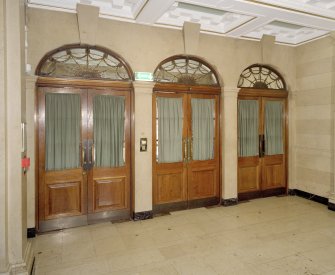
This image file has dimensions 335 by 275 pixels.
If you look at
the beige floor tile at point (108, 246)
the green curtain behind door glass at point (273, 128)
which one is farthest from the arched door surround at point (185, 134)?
the green curtain behind door glass at point (273, 128)

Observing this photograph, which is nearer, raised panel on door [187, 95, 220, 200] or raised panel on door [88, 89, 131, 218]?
raised panel on door [88, 89, 131, 218]

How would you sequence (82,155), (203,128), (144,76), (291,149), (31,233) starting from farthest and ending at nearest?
(291,149)
(203,128)
(144,76)
(82,155)
(31,233)

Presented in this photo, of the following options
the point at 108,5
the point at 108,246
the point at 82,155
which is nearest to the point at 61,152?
the point at 82,155

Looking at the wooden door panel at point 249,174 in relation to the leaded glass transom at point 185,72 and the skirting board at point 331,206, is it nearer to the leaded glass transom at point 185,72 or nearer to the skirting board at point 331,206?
the skirting board at point 331,206

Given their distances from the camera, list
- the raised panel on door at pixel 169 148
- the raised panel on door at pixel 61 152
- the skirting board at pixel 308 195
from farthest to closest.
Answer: the skirting board at pixel 308 195 < the raised panel on door at pixel 169 148 < the raised panel on door at pixel 61 152

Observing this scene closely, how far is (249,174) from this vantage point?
5.59 m

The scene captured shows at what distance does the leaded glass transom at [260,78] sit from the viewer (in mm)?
5485

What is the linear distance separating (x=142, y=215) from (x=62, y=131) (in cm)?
199

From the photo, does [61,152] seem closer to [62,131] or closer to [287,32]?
[62,131]

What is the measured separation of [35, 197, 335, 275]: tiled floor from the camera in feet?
9.84

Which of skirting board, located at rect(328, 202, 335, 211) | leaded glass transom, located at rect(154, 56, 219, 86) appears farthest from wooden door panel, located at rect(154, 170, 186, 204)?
skirting board, located at rect(328, 202, 335, 211)

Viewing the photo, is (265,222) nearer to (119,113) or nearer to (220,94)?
(220,94)

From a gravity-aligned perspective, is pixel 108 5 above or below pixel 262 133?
above

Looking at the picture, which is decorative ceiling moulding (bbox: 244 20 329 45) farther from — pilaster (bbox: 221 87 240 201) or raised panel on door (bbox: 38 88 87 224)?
raised panel on door (bbox: 38 88 87 224)
